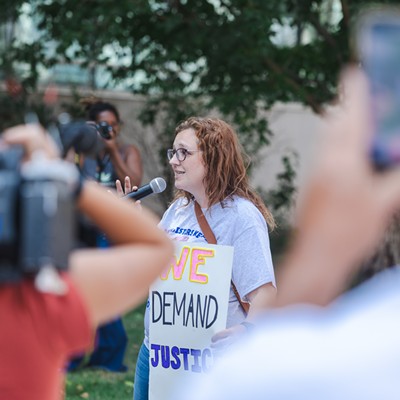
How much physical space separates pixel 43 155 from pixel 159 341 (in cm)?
224

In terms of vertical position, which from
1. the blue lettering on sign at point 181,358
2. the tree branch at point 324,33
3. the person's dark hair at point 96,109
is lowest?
the blue lettering on sign at point 181,358

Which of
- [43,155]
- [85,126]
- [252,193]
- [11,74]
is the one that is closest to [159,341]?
[252,193]

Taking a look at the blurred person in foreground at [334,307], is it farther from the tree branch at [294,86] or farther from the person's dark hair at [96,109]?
the tree branch at [294,86]

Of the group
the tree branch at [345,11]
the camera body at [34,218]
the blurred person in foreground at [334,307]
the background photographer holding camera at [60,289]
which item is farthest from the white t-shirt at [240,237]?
the tree branch at [345,11]

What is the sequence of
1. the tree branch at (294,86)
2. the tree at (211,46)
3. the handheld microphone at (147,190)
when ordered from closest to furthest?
the handheld microphone at (147,190) → the tree at (211,46) → the tree branch at (294,86)

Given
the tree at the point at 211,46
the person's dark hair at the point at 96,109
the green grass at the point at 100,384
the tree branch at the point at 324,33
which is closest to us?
the green grass at the point at 100,384

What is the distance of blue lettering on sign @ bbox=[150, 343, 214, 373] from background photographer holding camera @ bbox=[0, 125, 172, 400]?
1905mm

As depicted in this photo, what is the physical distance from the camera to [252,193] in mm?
4086

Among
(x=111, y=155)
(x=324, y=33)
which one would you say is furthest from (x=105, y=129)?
(x=324, y=33)

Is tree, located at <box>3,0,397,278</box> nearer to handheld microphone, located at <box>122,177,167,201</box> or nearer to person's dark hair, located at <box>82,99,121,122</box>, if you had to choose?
person's dark hair, located at <box>82,99,121,122</box>

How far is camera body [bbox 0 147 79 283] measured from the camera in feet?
5.28

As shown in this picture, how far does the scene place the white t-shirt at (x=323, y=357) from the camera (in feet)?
4.05

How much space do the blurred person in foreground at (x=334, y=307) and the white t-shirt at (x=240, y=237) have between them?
2.38 meters

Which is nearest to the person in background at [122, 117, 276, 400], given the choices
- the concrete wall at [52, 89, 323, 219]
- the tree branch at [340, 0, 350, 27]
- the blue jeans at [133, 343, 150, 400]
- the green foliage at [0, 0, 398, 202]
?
the blue jeans at [133, 343, 150, 400]
